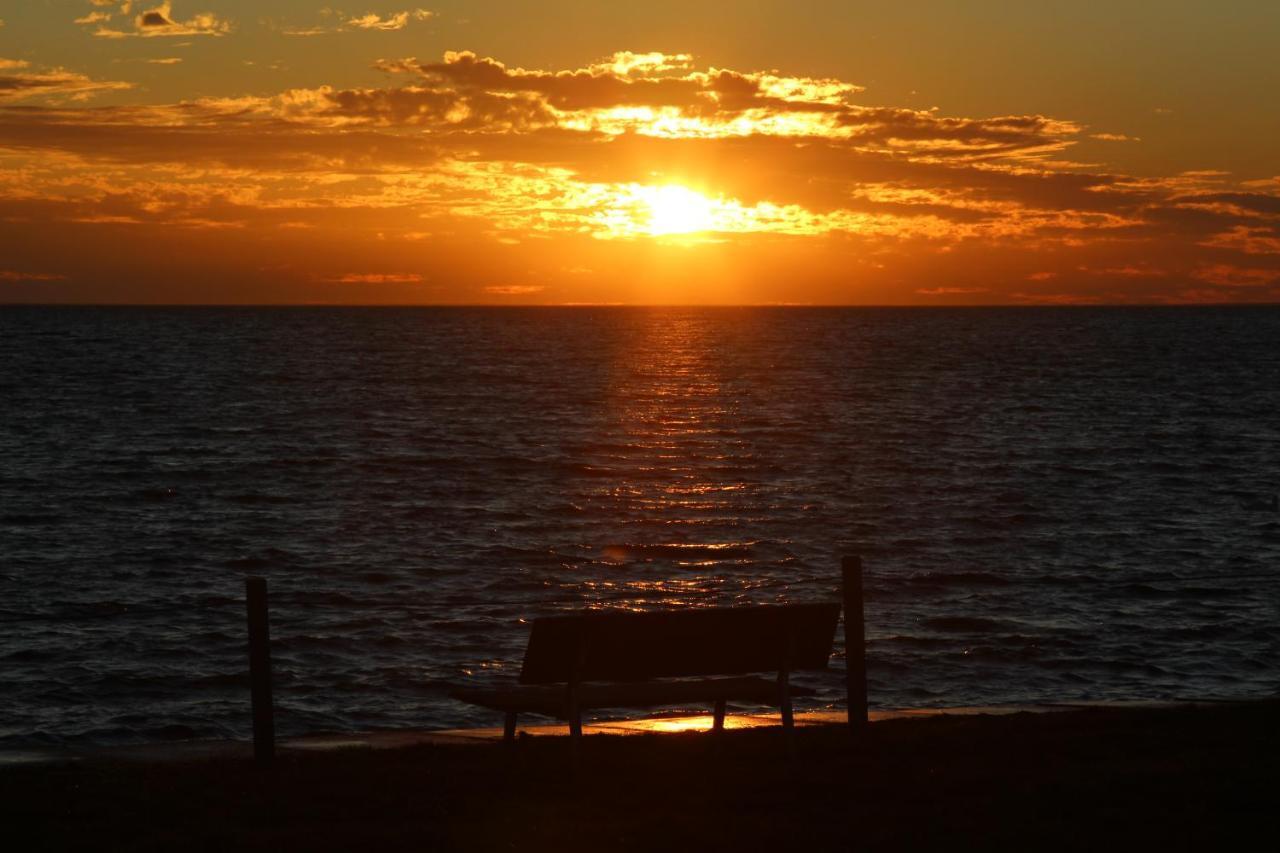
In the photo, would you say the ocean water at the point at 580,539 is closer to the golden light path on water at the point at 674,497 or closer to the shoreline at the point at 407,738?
the golden light path on water at the point at 674,497

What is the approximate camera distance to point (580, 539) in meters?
33.2

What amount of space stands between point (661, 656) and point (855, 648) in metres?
2.30

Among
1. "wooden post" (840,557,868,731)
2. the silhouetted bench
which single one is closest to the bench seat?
the silhouetted bench

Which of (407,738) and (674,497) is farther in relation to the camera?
(674,497)

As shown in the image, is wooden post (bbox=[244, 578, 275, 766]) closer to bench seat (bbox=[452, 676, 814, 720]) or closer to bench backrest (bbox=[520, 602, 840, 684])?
bench seat (bbox=[452, 676, 814, 720])

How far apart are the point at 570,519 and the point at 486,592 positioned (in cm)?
981

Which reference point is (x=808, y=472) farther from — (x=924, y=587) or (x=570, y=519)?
(x=924, y=587)

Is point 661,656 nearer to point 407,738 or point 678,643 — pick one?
point 678,643

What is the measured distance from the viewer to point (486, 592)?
26703 millimetres

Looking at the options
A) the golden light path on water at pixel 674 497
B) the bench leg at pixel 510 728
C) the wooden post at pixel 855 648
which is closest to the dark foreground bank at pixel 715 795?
the bench leg at pixel 510 728

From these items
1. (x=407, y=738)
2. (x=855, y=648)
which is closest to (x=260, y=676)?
(x=407, y=738)

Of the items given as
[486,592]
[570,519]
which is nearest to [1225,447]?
[570,519]

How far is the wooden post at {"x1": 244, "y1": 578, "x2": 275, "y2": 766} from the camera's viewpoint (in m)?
10.9

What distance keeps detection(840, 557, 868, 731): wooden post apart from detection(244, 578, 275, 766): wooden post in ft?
14.4
